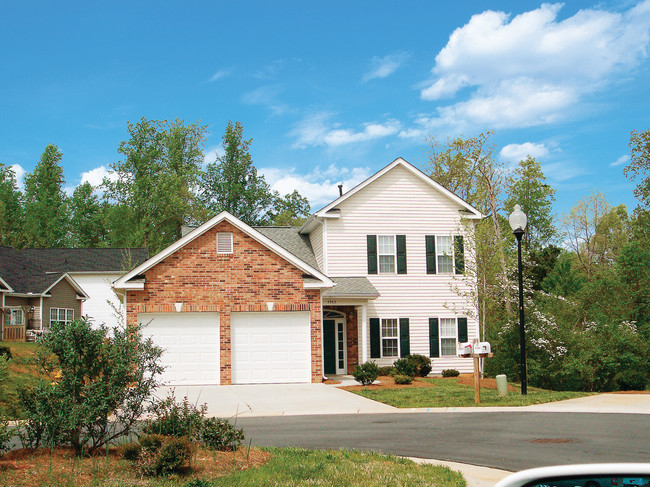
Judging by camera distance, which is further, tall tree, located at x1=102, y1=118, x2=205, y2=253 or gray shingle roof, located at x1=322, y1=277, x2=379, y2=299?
tall tree, located at x1=102, y1=118, x2=205, y2=253

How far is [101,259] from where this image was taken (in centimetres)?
4869

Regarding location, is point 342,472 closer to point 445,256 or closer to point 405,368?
point 405,368

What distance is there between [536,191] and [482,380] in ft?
118

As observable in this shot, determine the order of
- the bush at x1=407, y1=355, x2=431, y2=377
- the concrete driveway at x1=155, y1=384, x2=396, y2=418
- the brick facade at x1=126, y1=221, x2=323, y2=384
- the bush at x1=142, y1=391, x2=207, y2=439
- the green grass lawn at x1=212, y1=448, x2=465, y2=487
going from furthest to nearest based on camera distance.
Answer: the bush at x1=407, y1=355, x2=431, y2=377, the brick facade at x1=126, y1=221, x2=323, y2=384, the concrete driveway at x1=155, y1=384, x2=396, y2=418, the bush at x1=142, y1=391, x2=207, y2=439, the green grass lawn at x1=212, y1=448, x2=465, y2=487

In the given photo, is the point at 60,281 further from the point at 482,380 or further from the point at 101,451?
the point at 101,451

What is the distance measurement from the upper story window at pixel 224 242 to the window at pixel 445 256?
918 centimetres

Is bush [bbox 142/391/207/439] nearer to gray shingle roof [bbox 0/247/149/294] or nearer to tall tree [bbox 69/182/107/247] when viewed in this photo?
gray shingle roof [bbox 0/247/149/294]

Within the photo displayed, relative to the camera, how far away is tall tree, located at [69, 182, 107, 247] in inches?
2527

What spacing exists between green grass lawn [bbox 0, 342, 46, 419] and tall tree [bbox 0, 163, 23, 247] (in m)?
36.3

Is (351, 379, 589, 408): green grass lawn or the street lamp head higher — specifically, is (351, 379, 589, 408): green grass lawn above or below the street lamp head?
below

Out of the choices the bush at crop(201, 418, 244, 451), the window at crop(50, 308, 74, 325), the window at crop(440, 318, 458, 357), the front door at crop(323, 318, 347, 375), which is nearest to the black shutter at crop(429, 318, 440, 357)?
the window at crop(440, 318, 458, 357)

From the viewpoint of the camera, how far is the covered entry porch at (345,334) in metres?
25.9

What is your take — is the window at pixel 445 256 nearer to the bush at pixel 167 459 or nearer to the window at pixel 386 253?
the window at pixel 386 253

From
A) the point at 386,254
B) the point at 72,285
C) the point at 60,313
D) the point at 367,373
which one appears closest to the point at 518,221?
the point at 367,373
